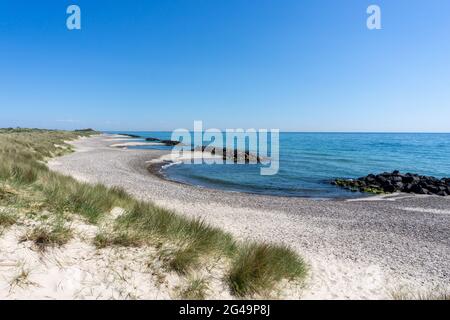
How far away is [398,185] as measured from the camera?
81.2 feet

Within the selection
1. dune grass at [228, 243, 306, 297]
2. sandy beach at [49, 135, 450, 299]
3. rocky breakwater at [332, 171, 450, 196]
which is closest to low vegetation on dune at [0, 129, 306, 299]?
dune grass at [228, 243, 306, 297]

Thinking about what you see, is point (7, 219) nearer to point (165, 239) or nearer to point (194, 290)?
point (165, 239)

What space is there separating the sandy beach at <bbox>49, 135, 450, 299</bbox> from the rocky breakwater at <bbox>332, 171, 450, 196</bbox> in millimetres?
4045

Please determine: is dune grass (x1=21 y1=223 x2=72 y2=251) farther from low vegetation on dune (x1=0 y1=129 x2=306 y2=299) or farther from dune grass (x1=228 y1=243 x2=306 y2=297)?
dune grass (x1=228 y1=243 x2=306 y2=297)

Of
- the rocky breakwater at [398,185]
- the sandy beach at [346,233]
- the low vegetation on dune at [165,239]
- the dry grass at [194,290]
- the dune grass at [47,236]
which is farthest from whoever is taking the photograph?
the rocky breakwater at [398,185]

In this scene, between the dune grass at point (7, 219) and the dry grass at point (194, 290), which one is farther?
the dune grass at point (7, 219)

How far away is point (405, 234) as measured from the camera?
11.3 m

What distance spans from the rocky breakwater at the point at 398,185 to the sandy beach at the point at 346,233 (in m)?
4.04

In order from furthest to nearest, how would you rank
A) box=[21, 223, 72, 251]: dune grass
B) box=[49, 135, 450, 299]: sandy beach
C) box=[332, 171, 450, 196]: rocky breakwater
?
box=[332, 171, 450, 196]: rocky breakwater
box=[49, 135, 450, 299]: sandy beach
box=[21, 223, 72, 251]: dune grass

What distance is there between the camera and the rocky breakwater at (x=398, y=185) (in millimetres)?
23688

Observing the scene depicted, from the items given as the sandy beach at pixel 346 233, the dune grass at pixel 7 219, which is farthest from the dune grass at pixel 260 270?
the dune grass at pixel 7 219

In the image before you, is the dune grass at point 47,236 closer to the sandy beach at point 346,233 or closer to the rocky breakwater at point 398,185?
the sandy beach at point 346,233

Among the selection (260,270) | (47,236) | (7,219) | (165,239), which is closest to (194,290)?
(260,270)

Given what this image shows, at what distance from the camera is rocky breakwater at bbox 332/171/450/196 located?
77.7ft
